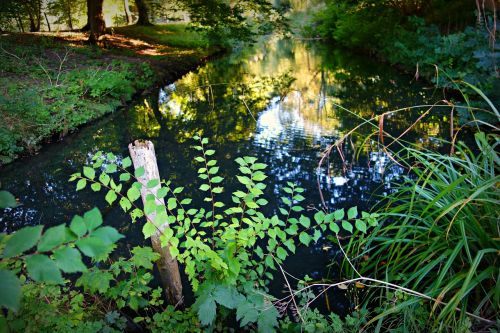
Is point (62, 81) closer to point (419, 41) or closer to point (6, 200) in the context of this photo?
point (6, 200)

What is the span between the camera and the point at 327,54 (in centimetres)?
2183

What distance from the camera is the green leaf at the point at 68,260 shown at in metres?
0.83

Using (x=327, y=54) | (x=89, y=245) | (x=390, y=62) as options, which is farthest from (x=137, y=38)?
(x=89, y=245)

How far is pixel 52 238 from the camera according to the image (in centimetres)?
83

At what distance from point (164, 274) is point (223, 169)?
3280 mm

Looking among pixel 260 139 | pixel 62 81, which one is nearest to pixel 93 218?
pixel 260 139

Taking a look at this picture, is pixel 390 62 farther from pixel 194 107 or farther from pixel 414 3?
pixel 194 107

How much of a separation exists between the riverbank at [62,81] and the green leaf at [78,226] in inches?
264

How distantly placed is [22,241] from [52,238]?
0.20 feet

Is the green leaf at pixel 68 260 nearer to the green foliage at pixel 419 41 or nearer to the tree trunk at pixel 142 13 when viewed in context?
the green foliage at pixel 419 41

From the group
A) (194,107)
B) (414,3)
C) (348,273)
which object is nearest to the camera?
(348,273)

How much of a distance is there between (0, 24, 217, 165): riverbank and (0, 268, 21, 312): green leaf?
676cm

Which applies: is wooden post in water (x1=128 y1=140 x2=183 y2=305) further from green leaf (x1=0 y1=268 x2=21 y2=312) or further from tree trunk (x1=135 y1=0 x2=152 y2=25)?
tree trunk (x1=135 y1=0 x2=152 y2=25)

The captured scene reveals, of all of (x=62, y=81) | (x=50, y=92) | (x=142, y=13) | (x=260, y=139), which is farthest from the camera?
(x=142, y=13)
